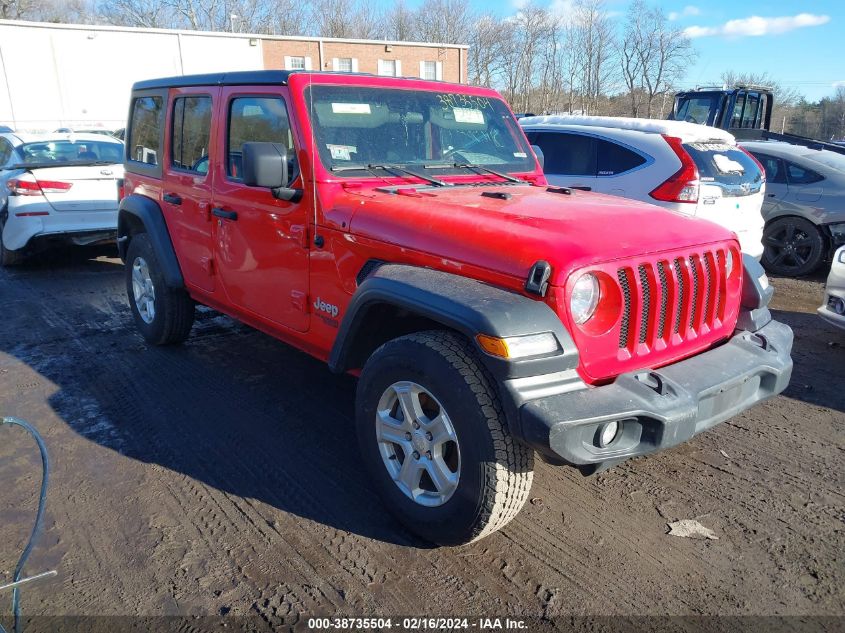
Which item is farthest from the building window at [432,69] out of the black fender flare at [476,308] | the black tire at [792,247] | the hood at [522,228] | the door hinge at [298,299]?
the black fender flare at [476,308]

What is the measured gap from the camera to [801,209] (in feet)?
26.8

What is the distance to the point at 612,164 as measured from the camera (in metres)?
7.05

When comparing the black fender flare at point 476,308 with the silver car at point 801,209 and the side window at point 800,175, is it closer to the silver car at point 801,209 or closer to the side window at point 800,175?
the silver car at point 801,209

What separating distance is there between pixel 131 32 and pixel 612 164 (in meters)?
24.9

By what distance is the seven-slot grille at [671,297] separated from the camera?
2760 mm

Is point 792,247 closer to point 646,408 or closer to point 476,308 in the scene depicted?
point 646,408

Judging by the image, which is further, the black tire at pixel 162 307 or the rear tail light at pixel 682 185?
the rear tail light at pixel 682 185

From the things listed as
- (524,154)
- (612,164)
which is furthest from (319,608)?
(612,164)

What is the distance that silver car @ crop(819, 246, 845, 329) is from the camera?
507cm

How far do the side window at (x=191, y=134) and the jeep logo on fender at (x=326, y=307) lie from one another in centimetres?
149

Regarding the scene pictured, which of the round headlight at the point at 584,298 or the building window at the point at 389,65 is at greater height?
the building window at the point at 389,65

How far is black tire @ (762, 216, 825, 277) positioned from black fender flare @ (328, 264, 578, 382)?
7.06 m

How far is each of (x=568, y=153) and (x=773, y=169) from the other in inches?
123

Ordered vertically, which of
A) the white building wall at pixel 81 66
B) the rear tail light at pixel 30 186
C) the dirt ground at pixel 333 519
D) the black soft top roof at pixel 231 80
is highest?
the white building wall at pixel 81 66
